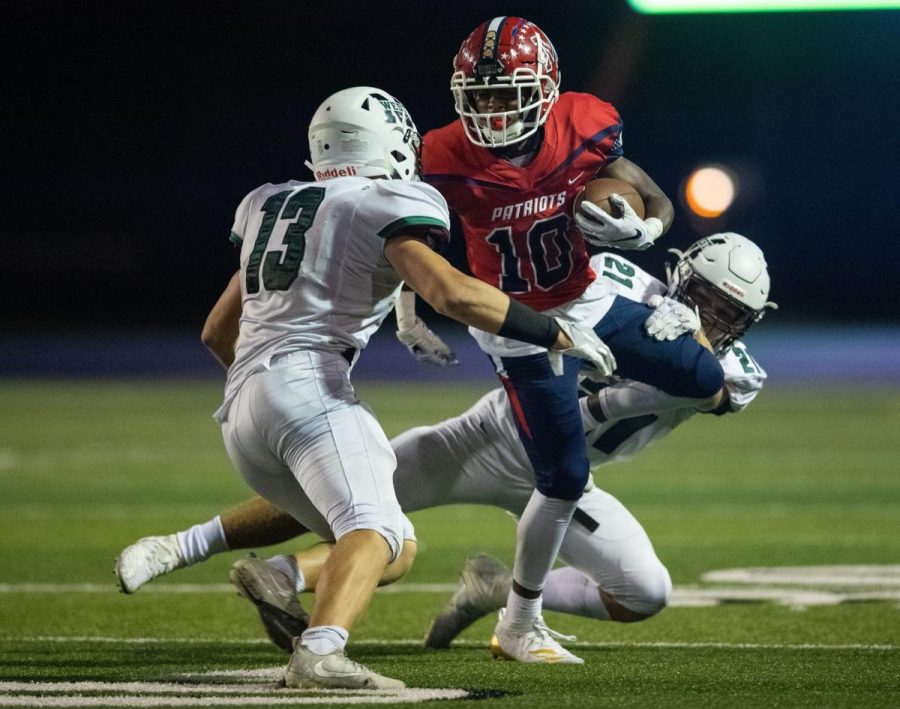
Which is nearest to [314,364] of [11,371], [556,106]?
[556,106]

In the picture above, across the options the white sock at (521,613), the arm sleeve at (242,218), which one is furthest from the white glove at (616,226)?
the white sock at (521,613)

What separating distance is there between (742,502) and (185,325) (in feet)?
46.4

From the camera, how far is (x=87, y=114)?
19.6 meters

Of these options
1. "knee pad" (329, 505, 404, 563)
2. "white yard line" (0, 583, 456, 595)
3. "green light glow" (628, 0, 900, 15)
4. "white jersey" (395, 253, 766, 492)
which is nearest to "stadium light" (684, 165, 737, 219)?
"green light glow" (628, 0, 900, 15)

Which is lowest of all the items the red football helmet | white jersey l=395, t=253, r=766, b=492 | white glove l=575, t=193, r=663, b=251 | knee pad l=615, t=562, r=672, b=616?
knee pad l=615, t=562, r=672, b=616

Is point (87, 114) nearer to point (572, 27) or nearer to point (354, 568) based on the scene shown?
point (572, 27)

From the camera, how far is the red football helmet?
367 centimetres

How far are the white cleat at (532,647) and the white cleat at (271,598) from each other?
1.84 ft

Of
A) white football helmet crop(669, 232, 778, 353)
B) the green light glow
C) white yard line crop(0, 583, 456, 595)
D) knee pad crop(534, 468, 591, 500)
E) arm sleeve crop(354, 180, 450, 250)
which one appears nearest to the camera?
arm sleeve crop(354, 180, 450, 250)

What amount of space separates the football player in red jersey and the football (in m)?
0.05

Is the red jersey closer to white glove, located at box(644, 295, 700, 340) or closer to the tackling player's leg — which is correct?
white glove, located at box(644, 295, 700, 340)

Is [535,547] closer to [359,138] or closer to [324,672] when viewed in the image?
[324,672]

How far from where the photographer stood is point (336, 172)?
340cm

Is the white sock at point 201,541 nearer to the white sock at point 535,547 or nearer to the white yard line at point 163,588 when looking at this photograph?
the white sock at point 535,547
